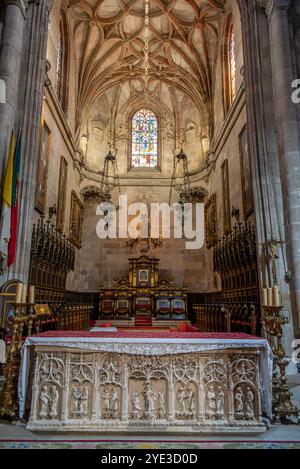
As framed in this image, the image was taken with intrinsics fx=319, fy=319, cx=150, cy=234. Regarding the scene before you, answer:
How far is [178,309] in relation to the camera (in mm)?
16312

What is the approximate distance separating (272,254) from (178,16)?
1500 centimetres

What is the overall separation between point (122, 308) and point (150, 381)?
12.4 meters

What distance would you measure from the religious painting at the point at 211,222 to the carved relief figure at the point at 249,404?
1198 cm

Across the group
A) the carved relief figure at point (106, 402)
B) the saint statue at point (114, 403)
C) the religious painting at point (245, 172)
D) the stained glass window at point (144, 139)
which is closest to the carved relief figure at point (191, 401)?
the saint statue at point (114, 403)

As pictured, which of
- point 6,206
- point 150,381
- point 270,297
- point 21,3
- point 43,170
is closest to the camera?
point 150,381

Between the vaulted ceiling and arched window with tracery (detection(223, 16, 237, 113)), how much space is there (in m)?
1.21

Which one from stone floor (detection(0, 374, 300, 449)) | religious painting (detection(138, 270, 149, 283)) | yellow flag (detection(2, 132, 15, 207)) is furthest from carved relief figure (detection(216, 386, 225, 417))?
religious painting (detection(138, 270, 149, 283))

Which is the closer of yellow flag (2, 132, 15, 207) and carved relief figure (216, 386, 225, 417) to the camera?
carved relief figure (216, 386, 225, 417)

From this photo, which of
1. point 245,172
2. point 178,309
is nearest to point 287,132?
point 245,172

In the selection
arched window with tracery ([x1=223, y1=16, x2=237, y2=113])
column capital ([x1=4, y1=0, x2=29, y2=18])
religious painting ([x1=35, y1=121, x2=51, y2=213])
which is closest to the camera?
column capital ([x1=4, y1=0, x2=29, y2=18])

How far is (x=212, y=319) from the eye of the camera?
35.0 ft

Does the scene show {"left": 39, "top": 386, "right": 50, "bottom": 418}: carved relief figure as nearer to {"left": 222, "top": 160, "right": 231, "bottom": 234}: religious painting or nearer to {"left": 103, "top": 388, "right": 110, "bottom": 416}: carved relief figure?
{"left": 103, "top": 388, "right": 110, "bottom": 416}: carved relief figure

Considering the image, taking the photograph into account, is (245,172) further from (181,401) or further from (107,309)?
(107,309)

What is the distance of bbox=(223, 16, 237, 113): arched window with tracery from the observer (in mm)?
14680
